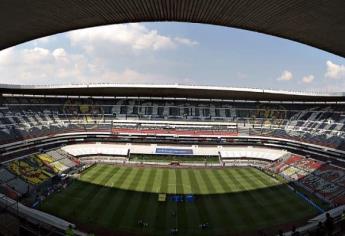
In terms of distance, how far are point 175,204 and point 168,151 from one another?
25.0 meters

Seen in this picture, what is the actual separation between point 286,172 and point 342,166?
683 centimetres

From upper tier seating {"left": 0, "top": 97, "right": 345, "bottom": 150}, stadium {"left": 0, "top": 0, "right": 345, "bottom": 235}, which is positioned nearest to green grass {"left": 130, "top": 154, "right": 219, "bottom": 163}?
stadium {"left": 0, "top": 0, "right": 345, "bottom": 235}

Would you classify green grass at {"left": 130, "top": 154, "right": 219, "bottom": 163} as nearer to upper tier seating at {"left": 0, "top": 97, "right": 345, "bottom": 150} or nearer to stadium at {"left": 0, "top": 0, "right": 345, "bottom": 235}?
Answer: stadium at {"left": 0, "top": 0, "right": 345, "bottom": 235}

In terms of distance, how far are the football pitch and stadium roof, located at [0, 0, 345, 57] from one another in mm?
15515

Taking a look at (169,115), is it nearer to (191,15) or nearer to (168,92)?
(168,92)

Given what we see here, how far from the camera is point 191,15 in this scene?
30750 millimetres

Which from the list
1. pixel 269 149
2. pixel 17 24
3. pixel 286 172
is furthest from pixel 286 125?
pixel 17 24

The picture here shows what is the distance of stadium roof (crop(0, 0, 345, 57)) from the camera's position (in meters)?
24.2

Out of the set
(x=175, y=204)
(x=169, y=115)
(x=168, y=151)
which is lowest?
(x=175, y=204)

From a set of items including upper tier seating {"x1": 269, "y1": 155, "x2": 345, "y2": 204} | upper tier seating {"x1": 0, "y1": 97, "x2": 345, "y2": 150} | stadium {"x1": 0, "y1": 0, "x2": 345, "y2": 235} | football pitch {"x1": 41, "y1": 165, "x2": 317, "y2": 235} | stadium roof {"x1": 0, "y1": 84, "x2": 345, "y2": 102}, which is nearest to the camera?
stadium {"x1": 0, "y1": 0, "x2": 345, "y2": 235}

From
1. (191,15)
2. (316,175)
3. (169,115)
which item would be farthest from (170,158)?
(191,15)

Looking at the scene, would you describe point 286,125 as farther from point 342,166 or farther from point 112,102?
point 112,102

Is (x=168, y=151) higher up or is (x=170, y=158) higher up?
(x=168, y=151)

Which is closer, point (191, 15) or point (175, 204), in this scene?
point (191, 15)
